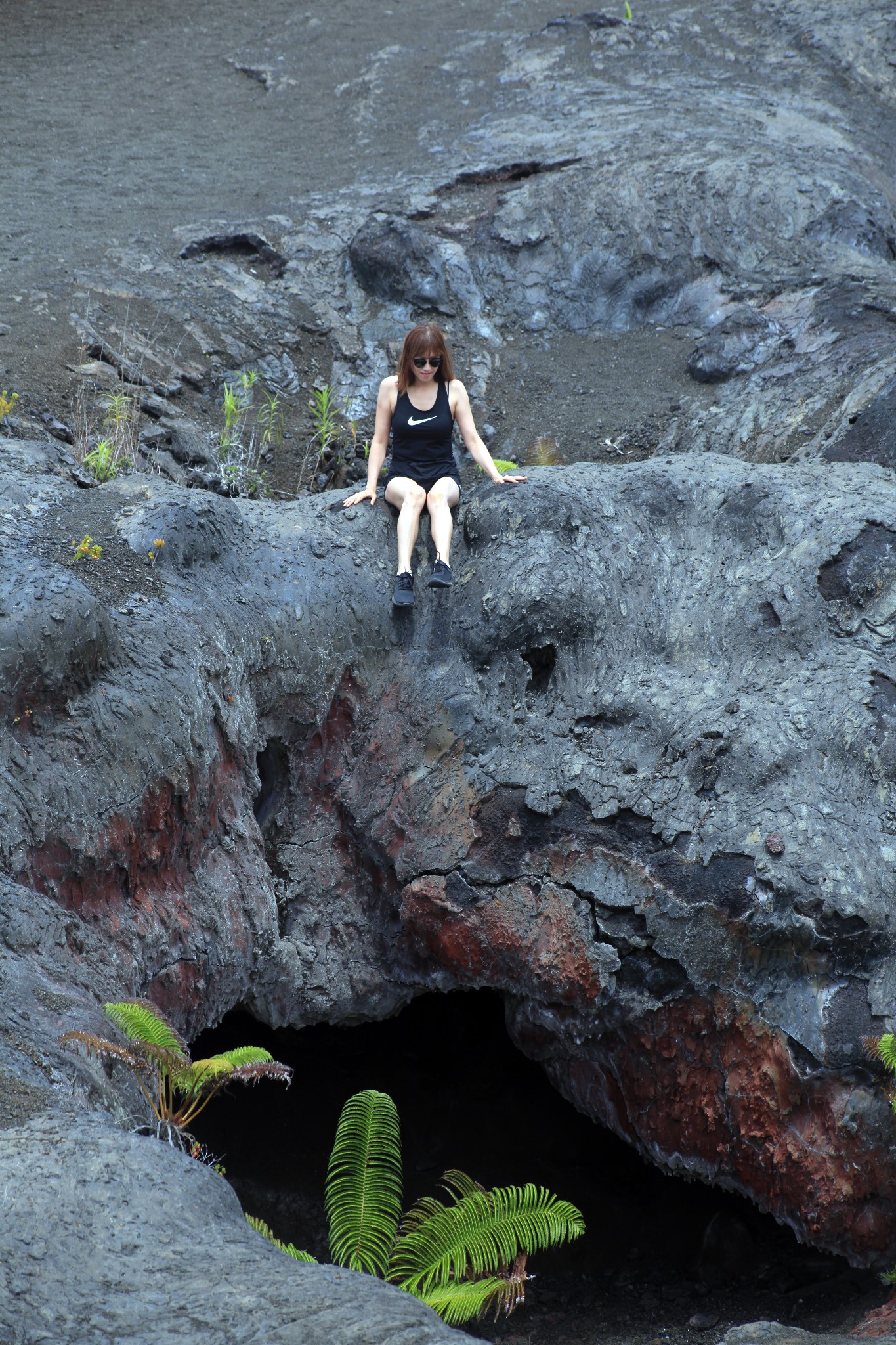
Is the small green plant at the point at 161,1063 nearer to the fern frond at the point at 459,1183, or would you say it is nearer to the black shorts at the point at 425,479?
the fern frond at the point at 459,1183

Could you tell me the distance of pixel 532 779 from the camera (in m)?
6.14

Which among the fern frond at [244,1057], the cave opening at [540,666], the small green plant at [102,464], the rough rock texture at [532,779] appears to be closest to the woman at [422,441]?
the rough rock texture at [532,779]

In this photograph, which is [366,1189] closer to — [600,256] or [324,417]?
[324,417]

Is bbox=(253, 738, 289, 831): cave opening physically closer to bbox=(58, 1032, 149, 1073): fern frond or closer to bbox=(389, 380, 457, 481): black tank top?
bbox=(389, 380, 457, 481): black tank top

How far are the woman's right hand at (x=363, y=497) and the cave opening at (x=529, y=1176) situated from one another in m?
3.59

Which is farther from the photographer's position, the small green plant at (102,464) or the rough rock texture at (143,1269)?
the small green plant at (102,464)

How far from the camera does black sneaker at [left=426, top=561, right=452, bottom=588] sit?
251 inches

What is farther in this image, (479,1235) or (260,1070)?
(479,1235)

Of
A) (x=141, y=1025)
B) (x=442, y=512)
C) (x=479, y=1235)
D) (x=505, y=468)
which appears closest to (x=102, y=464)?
(x=442, y=512)

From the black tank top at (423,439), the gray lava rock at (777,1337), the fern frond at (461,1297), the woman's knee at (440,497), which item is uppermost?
the black tank top at (423,439)

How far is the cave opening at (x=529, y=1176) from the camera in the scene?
19.5ft

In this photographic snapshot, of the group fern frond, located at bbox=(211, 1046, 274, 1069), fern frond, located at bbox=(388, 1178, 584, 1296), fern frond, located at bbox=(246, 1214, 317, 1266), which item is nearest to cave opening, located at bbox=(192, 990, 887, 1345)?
fern frond, located at bbox=(388, 1178, 584, 1296)

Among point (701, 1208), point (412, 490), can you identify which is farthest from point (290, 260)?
point (701, 1208)

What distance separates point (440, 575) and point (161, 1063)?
3162 millimetres
